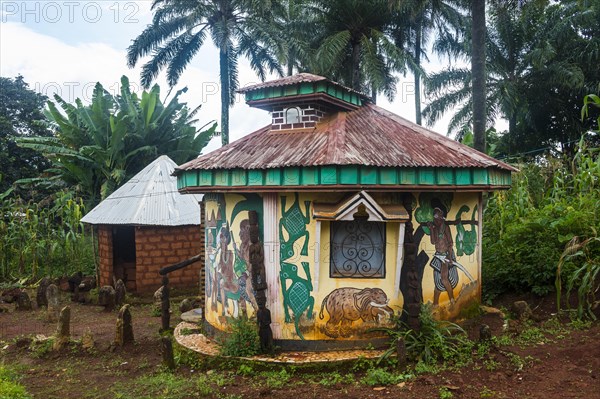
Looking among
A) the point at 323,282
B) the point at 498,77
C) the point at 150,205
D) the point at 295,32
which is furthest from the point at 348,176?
the point at 498,77

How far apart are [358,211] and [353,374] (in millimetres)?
2078

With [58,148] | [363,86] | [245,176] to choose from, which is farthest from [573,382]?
[363,86]

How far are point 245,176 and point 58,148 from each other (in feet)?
48.4

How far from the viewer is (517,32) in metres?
25.5

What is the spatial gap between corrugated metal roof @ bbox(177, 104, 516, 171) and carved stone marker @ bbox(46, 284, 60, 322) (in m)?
5.80

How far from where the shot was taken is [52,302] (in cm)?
1184

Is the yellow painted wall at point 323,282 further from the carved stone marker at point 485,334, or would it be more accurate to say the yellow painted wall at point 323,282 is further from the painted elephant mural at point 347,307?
the carved stone marker at point 485,334

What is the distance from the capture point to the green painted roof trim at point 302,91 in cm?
801

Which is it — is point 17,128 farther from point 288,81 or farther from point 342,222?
point 342,222

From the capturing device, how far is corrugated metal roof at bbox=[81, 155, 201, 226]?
45.0ft

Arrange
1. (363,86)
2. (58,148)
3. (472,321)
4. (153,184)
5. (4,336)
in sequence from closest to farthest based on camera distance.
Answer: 1. (472,321)
2. (4,336)
3. (153,184)
4. (58,148)
5. (363,86)

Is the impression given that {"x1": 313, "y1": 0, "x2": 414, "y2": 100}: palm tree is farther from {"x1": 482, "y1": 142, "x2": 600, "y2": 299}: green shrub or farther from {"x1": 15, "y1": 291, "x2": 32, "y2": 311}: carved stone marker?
{"x1": 15, "y1": 291, "x2": 32, "y2": 311}: carved stone marker

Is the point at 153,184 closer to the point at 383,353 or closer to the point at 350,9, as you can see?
the point at 383,353

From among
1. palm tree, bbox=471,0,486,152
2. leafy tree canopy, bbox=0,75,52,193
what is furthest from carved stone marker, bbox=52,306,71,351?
leafy tree canopy, bbox=0,75,52,193
